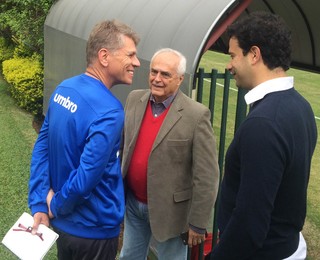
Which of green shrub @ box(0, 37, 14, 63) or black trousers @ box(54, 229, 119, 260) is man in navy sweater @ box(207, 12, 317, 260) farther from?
green shrub @ box(0, 37, 14, 63)

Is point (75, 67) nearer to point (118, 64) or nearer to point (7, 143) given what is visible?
point (7, 143)

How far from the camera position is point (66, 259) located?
2734 millimetres

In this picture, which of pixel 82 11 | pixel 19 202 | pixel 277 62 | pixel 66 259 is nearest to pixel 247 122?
pixel 277 62

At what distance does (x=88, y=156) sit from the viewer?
92.4 inches

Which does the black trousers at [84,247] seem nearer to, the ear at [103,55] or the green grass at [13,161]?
the ear at [103,55]

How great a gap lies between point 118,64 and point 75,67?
4983 millimetres

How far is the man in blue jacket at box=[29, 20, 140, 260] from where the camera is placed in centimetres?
239

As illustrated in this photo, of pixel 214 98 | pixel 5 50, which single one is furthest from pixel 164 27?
pixel 5 50

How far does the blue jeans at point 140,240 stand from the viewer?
3.41 metres

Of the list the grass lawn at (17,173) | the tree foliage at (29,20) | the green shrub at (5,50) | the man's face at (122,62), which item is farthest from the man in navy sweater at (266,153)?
Result: the green shrub at (5,50)

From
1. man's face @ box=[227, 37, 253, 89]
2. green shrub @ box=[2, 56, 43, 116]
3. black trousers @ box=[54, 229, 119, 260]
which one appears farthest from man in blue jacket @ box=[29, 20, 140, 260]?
green shrub @ box=[2, 56, 43, 116]

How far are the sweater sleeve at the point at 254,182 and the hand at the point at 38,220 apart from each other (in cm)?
111

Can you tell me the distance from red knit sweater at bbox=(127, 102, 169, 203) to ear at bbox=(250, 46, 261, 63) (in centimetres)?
126

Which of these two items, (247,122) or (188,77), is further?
(188,77)
